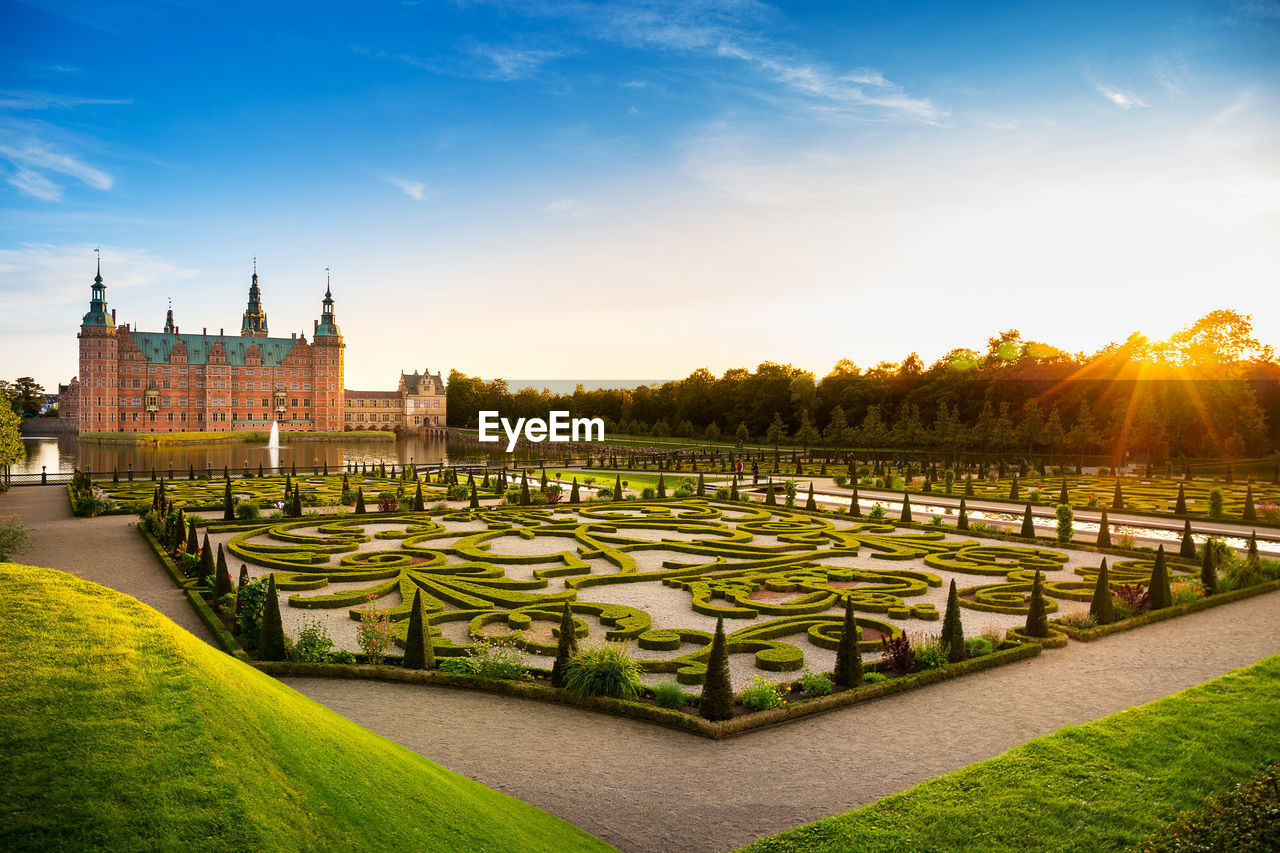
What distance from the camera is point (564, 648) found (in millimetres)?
9555

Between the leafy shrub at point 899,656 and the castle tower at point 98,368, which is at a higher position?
the castle tower at point 98,368

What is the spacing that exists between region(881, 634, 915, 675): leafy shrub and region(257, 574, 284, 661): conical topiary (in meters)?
8.35

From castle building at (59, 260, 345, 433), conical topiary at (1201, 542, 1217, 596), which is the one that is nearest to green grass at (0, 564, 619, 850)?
conical topiary at (1201, 542, 1217, 596)

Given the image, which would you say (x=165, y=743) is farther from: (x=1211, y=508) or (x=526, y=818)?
(x=1211, y=508)

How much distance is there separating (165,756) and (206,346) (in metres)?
121

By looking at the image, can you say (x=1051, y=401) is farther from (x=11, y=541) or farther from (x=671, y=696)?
(x=11, y=541)

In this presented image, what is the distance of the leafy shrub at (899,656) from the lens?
1001 centimetres

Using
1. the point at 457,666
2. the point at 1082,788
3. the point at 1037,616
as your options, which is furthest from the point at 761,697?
the point at 1037,616

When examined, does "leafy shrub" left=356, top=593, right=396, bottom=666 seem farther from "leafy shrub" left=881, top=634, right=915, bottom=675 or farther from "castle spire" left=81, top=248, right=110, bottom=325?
"castle spire" left=81, top=248, right=110, bottom=325

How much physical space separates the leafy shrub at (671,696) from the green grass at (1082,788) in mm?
2171

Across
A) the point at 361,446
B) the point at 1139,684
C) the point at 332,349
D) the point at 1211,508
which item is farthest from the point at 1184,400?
the point at 332,349

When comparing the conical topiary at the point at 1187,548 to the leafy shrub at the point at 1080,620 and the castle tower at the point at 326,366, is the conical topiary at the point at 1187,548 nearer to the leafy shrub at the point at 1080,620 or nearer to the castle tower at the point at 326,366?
the leafy shrub at the point at 1080,620

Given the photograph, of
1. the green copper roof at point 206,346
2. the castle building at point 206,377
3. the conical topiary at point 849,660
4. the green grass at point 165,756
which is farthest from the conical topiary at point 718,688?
the green copper roof at point 206,346

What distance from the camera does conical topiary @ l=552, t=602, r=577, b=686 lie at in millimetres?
9414
